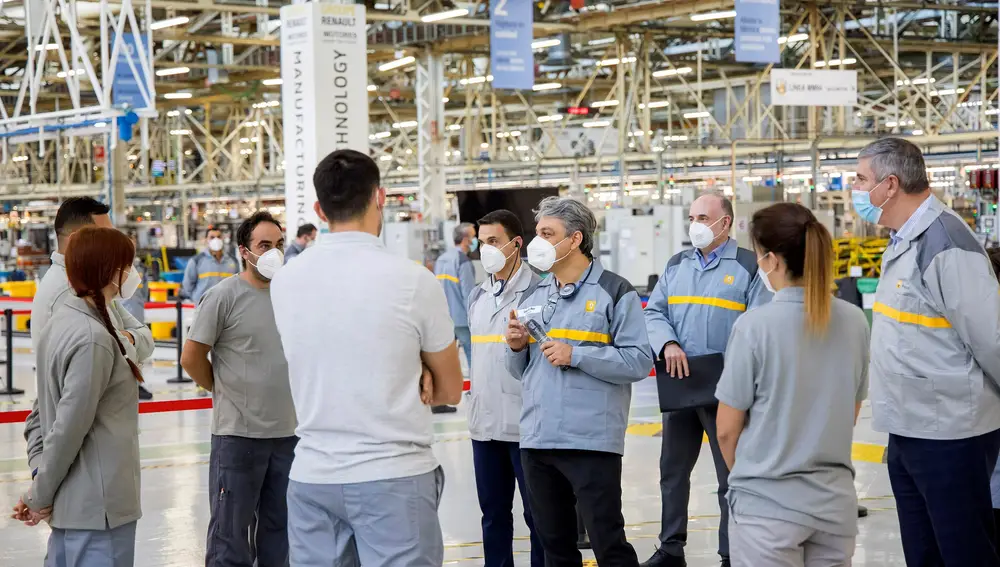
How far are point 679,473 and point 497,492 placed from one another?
966 millimetres

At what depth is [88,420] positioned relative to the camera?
3469 millimetres

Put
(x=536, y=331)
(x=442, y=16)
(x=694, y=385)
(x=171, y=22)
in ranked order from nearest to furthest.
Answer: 1. (x=536, y=331)
2. (x=694, y=385)
3. (x=442, y=16)
4. (x=171, y=22)

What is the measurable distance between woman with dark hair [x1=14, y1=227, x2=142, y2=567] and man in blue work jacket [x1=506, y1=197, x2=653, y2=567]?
1.35 m

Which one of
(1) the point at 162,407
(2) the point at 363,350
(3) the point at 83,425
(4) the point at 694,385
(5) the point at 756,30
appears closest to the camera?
(2) the point at 363,350

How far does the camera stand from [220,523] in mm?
4570

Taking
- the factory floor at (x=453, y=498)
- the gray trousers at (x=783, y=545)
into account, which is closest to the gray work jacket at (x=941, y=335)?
the gray trousers at (x=783, y=545)

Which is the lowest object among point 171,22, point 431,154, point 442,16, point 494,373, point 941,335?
point 494,373

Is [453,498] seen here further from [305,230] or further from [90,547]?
[305,230]

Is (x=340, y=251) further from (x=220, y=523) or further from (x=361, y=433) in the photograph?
(x=220, y=523)

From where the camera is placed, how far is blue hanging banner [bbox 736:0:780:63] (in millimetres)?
17578

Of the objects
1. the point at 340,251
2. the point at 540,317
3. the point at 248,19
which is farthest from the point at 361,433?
the point at 248,19

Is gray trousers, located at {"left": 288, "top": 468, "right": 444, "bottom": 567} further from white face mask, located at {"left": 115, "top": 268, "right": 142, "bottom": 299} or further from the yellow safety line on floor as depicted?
the yellow safety line on floor

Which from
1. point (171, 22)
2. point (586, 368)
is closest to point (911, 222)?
point (586, 368)

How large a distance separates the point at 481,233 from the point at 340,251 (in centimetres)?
208
